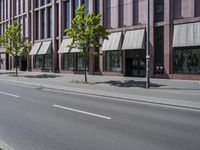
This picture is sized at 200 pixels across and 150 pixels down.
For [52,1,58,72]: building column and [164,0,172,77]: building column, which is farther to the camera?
[52,1,58,72]: building column

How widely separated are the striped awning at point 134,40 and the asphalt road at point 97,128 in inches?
698

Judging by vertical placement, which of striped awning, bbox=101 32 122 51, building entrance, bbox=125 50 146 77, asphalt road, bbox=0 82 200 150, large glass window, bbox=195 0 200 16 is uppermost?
large glass window, bbox=195 0 200 16

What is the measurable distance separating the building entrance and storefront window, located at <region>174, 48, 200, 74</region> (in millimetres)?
4223

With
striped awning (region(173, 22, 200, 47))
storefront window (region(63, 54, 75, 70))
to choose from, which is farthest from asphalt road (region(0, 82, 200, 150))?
storefront window (region(63, 54, 75, 70))

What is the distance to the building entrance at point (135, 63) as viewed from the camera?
102 feet

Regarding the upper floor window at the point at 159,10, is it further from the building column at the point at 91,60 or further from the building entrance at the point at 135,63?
the building column at the point at 91,60

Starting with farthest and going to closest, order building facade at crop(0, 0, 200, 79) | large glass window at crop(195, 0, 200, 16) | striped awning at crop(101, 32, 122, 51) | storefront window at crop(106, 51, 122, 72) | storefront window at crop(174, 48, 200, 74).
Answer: storefront window at crop(106, 51, 122, 72), striped awning at crop(101, 32, 122, 51), building facade at crop(0, 0, 200, 79), storefront window at crop(174, 48, 200, 74), large glass window at crop(195, 0, 200, 16)

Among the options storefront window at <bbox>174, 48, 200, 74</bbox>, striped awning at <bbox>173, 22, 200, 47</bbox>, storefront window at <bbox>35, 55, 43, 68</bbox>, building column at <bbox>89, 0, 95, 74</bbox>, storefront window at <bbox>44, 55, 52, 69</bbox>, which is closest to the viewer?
striped awning at <bbox>173, 22, 200, 47</bbox>

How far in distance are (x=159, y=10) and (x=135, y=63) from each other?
20.2 ft

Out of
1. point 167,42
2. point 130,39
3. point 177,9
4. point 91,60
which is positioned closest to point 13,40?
point 91,60

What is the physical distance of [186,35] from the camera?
86.0ft

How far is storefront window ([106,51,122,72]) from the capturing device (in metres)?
32.7

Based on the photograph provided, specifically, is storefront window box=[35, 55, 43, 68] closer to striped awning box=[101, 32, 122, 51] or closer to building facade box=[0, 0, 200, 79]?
building facade box=[0, 0, 200, 79]

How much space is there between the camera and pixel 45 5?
1796 inches
